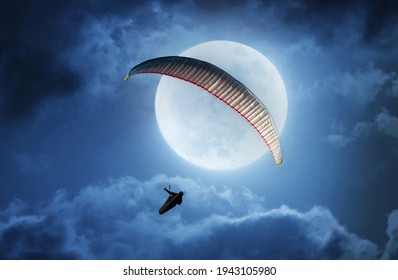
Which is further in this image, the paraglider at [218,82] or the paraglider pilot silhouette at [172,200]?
the paraglider pilot silhouette at [172,200]

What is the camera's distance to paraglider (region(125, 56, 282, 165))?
64.8 ft

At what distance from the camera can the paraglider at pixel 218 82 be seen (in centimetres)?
1977

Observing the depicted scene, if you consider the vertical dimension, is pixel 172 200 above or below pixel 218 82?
below

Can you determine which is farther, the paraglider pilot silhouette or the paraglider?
the paraglider pilot silhouette

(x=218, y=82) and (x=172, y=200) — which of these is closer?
(x=218, y=82)

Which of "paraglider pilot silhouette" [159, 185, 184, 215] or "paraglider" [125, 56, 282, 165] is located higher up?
"paraglider" [125, 56, 282, 165]

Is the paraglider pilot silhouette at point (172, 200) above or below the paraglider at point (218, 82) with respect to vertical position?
below

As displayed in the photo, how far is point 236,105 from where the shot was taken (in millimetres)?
20281

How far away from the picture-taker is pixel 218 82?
782 inches
